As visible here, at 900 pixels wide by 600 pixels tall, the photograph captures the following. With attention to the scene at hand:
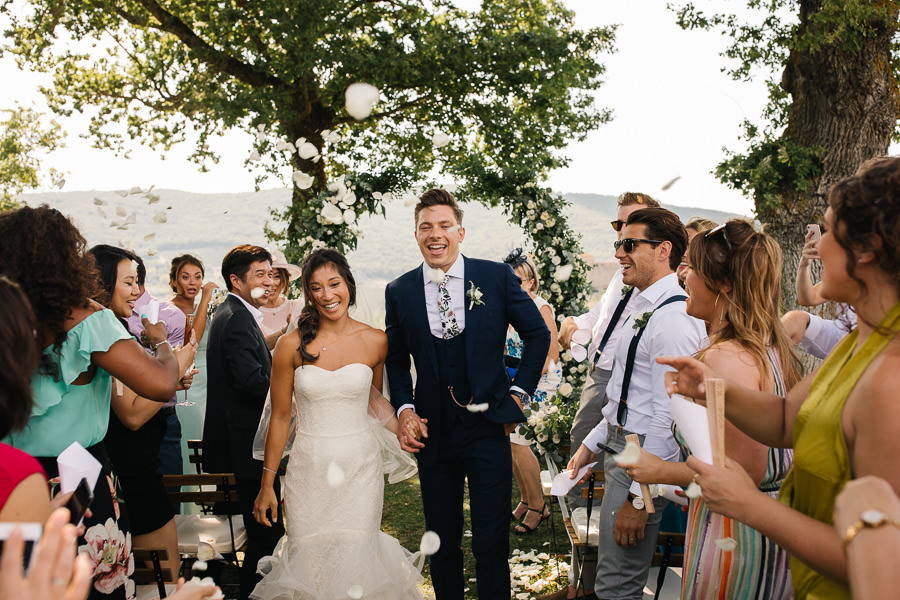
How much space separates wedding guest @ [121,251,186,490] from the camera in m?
4.39

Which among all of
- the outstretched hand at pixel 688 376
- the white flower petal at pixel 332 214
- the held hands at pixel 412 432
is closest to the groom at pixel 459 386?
the held hands at pixel 412 432

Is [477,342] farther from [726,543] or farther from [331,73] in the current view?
[331,73]

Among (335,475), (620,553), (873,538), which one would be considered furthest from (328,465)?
(873,538)

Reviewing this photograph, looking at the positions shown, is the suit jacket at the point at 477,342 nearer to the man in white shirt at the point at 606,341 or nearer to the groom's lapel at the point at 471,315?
the groom's lapel at the point at 471,315

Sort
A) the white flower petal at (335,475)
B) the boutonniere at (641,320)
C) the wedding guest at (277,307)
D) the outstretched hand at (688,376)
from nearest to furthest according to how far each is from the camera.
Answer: the outstretched hand at (688,376), the boutonniere at (641,320), the white flower petal at (335,475), the wedding guest at (277,307)

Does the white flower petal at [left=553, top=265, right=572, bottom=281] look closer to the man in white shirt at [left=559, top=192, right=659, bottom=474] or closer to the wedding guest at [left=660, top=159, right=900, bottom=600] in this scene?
the man in white shirt at [left=559, top=192, right=659, bottom=474]

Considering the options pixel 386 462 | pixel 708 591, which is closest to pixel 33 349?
pixel 708 591

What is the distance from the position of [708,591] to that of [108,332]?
95.2 inches

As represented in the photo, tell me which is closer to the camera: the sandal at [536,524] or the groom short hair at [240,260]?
the groom short hair at [240,260]

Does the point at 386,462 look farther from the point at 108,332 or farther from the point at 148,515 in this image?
the point at 108,332

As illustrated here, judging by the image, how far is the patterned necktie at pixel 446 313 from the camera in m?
3.67

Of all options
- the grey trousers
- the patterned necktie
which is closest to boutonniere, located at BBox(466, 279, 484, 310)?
the patterned necktie

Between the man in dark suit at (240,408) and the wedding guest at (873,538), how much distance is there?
3.43 metres

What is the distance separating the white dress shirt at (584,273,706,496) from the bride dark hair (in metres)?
1.59
